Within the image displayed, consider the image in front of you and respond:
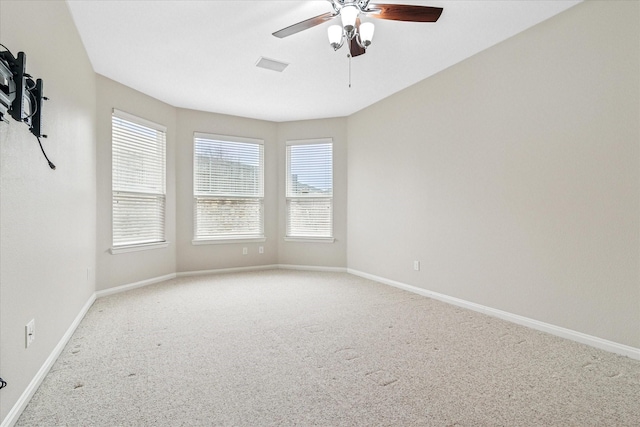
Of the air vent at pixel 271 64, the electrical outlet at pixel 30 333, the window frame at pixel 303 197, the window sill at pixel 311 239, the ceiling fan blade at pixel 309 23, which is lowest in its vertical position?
the electrical outlet at pixel 30 333

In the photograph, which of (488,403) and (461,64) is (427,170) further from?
(488,403)

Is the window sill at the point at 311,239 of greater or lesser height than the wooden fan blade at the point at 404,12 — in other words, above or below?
below

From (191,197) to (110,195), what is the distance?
1296 millimetres

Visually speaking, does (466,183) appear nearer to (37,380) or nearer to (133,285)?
(37,380)

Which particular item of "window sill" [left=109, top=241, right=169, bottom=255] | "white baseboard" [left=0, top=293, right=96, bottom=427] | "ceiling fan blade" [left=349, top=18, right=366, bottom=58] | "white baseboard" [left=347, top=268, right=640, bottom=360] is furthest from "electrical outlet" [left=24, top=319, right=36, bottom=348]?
"white baseboard" [left=347, top=268, right=640, bottom=360]

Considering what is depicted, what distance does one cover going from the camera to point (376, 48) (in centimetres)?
325

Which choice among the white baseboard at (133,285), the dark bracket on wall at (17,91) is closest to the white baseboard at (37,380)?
the white baseboard at (133,285)

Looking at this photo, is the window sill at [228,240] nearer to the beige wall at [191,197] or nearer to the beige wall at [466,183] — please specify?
the beige wall at [191,197]

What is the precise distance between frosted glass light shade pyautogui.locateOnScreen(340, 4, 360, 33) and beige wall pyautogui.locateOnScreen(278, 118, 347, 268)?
334 centimetres

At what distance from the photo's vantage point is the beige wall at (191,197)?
513 centimetres

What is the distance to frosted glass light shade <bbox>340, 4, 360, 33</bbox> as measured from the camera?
216 cm

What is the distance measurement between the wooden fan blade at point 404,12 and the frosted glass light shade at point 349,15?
0.56 ft

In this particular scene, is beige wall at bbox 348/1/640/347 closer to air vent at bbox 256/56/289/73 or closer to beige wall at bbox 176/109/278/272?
air vent at bbox 256/56/289/73

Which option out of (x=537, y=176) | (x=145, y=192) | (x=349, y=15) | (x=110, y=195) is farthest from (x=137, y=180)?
(x=537, y=176)
